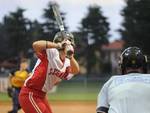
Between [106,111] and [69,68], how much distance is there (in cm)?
351

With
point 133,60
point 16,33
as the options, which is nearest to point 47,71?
point 133,60

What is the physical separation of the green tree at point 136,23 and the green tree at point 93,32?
6.17 feet

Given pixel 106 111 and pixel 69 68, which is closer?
pixel 106 111

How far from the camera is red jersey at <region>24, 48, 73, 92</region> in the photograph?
7660mm

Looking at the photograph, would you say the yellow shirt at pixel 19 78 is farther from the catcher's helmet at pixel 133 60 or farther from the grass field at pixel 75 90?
the grass field at pixel 75 90

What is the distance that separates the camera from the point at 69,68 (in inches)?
313

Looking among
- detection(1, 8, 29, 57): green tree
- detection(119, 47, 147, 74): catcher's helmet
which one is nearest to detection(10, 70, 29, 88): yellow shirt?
detection(119, 47, 147, 74): catcher's helmet

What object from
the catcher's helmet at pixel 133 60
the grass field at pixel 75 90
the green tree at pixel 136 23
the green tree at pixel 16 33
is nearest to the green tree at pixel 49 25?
the green tree at pixel 16 33

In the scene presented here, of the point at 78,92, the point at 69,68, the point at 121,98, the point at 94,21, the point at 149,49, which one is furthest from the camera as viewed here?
the point at 94,21

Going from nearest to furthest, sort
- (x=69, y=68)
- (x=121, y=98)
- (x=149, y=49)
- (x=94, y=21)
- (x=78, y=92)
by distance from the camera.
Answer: (x=121, y=98), (x=69, y=68), (x=78, y=92), (x=149, y=49), (x=94, y=21)

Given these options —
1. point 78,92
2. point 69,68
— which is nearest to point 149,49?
point 78,92

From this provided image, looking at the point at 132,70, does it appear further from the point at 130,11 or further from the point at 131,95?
the point at 130,11

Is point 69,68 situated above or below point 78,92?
above

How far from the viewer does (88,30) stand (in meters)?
49.7
